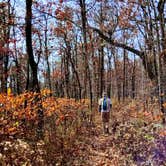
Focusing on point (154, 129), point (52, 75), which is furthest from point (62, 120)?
point (52, 75)

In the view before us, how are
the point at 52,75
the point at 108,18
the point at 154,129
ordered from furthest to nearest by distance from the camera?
the point at 52,75
the point at 108,18
the point at 154,129

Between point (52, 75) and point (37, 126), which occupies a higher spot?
point (52, 75)

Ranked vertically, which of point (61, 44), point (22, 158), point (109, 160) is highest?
point (61, 44)

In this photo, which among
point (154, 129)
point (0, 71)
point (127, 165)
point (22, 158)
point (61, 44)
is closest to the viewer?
point (22, 158)

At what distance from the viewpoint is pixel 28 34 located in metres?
11.9

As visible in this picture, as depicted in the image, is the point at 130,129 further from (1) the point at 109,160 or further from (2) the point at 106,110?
(2) the point at 106,110

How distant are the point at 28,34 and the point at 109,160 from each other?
5.41 metres

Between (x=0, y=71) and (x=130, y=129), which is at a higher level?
(x=0, y=71)

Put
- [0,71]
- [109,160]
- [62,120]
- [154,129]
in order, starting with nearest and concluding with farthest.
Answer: [109,160]
[154,129]
[62,120]
[0,71]

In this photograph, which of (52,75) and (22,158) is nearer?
(22,158)

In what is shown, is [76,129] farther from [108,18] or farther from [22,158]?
[108,18]

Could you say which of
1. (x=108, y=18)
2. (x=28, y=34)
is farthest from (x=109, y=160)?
(x=108, y=18)

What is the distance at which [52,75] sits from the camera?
57.2 metres

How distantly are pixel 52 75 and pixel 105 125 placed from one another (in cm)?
4294
